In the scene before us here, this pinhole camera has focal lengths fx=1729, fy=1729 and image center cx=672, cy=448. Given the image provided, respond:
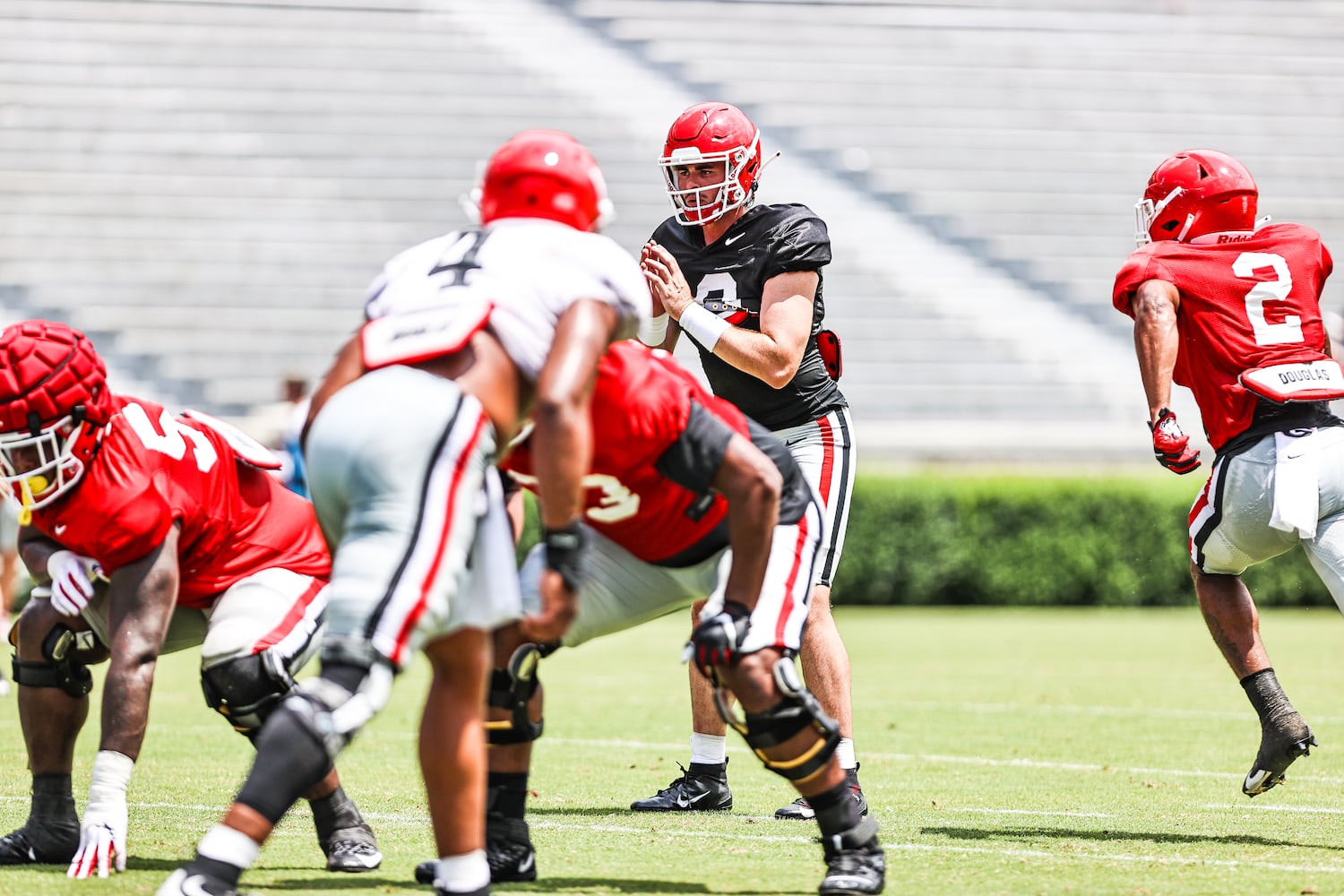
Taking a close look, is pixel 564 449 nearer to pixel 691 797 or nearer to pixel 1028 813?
pixel 691 797

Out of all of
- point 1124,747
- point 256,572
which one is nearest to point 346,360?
point 256,572

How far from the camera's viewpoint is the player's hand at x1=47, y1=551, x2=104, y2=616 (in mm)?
4215

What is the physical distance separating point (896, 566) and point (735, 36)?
914 cm

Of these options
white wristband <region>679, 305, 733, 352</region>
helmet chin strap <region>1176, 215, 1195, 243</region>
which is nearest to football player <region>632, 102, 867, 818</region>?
white wristband <region>679, 305, 733, 352</region>

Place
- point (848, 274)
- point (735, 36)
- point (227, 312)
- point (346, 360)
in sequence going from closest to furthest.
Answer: point (346, 360), point (227, 312), point (848, 274), point (735, 36)

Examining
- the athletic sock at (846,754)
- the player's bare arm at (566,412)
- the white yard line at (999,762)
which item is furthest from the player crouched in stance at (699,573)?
the white yard line at (999,762)

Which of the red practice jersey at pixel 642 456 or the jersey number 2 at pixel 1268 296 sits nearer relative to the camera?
the red practice jersey at pixel 642 456

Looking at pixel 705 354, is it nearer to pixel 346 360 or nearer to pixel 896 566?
pixel 346 360

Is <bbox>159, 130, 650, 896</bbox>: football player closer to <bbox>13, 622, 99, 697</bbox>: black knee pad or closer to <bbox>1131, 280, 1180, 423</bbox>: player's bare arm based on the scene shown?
<bbox>13, 622, 99, 697</bbox>: black knee pad

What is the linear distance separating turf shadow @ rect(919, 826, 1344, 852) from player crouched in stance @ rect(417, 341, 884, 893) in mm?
930

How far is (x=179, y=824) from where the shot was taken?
4.94 m

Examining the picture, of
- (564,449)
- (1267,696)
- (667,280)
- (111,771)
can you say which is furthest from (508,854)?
(1267,696)

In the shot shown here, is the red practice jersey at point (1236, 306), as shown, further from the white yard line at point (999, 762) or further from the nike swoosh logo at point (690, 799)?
the nike swoosh logo at point (690, 799)

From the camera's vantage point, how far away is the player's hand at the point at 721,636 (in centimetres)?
379
